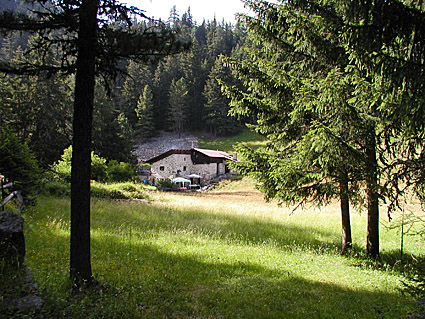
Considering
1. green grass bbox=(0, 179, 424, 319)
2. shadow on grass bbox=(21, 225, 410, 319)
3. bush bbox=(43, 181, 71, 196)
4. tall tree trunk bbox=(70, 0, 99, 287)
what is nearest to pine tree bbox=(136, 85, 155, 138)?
bush bbox=(43, 181, 71, 196)

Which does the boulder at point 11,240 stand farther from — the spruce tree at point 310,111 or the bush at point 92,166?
the bush at point 92,166

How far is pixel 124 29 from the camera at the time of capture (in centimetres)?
521

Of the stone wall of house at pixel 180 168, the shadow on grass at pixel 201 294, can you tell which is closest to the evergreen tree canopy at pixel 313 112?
the shadow on grass at pixel 201 294

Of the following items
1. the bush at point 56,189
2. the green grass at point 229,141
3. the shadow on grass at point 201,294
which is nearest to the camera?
the shadow on grass at point 201,294

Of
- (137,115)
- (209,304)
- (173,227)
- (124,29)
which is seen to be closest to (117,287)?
(209,304)

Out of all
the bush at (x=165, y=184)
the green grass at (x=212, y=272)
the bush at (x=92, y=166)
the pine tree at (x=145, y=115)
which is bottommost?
the bush at (x=165, y=184)

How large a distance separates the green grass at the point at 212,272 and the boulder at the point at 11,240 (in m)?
0.61

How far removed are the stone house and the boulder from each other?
40.7m

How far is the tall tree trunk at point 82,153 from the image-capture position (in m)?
4.85

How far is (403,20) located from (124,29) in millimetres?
4452

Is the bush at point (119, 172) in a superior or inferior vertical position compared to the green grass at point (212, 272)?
superior

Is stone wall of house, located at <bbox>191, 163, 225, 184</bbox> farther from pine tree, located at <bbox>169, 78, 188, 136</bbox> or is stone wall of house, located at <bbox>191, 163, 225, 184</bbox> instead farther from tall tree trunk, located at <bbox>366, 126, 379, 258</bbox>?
tall tree trunk, located at <bbox>366, 126, 379, 258</bbox>

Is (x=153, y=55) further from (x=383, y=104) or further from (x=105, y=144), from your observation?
(x=105, y=144)

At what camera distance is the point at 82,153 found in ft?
16.0
